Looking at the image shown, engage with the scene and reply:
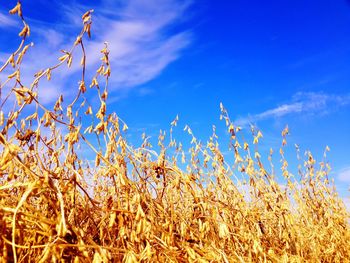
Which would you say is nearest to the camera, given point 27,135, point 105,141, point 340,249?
point 27,135

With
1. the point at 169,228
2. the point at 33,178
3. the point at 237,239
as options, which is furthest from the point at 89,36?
the point at 237,239

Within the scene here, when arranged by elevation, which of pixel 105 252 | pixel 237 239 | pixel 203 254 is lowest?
pixel 105 252

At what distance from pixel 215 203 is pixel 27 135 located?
120 cm

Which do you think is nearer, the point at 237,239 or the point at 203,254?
the point at 203,254

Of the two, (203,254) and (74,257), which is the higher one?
(203,254)

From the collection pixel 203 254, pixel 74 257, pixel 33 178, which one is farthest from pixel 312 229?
pixel 33 178

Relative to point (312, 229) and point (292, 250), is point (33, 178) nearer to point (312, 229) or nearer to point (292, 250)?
point (292, 250)

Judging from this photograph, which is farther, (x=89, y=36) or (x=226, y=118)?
(x=226, y=118)

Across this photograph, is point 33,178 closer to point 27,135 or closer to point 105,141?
point 27,135

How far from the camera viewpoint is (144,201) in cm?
216

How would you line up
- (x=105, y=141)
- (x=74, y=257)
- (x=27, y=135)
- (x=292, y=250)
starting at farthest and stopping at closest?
1. (x=292, y=250)
2. (x=105, y=141)
3. (x=27, y=135)
4. (x=74, y=257)

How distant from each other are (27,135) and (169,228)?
2.80ft

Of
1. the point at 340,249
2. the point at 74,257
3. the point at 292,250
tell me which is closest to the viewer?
the point at 74,257

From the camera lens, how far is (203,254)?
1.96 metres
